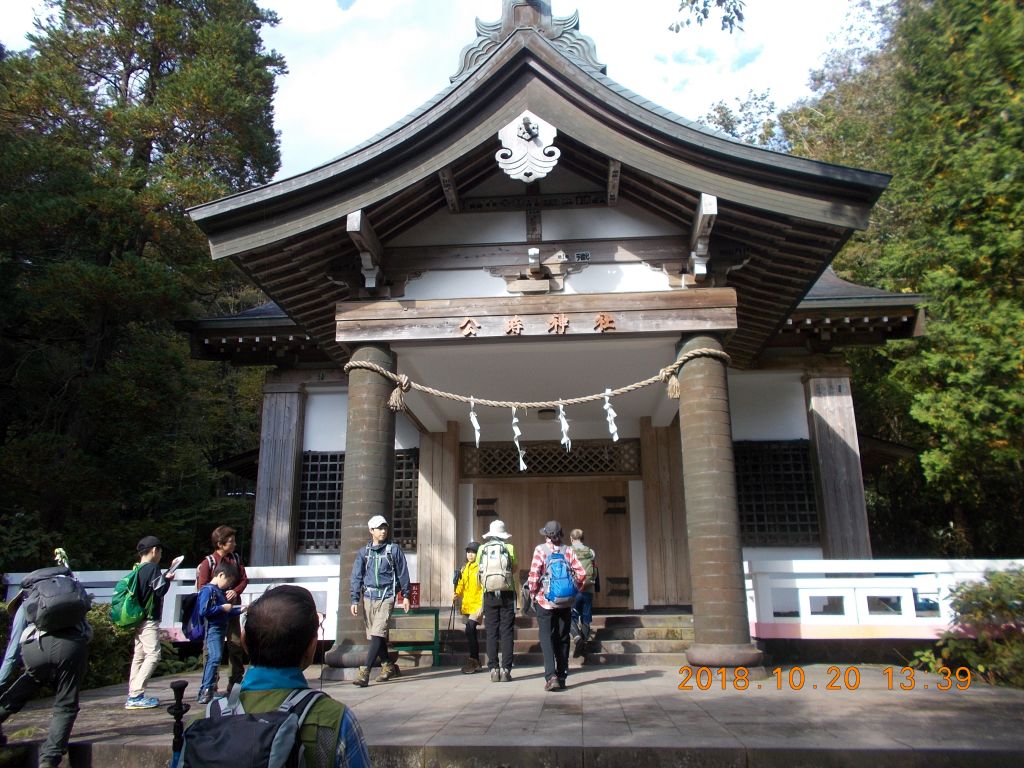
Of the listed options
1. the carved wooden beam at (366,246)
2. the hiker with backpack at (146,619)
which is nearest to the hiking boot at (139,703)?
the hiker with backpack at (146,619)

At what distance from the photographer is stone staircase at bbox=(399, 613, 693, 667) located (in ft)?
27.6

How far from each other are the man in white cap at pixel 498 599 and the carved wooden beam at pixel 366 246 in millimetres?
3357

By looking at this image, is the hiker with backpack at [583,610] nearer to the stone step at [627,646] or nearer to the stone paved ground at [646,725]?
the stone step at [627,646]

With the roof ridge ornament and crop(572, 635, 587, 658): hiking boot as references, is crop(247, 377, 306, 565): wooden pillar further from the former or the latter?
the roof ridge ornament

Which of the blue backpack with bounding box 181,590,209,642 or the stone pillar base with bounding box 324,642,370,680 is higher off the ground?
the blue backpack with bounding box 181,590,209,642

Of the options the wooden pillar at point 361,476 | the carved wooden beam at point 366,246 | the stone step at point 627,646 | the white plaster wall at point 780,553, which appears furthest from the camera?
the white plaster wall at point 780,553

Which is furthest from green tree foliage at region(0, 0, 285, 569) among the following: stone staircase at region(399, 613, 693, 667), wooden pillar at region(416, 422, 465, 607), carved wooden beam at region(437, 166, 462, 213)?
carved wooden beam at region(437, 166, 462, 213)

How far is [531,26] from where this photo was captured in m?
8.39

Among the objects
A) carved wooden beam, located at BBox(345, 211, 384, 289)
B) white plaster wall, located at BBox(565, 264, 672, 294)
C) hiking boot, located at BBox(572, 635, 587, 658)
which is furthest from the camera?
white plaster wall, located at BBox(565, 264, 672, 294)

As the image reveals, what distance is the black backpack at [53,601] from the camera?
15.3 feet

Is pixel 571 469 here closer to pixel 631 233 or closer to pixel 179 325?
pixel 631 233

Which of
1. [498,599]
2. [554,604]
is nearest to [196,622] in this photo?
[498,599]

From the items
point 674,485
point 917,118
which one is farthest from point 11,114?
point 917,118
